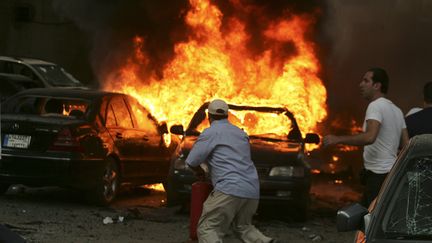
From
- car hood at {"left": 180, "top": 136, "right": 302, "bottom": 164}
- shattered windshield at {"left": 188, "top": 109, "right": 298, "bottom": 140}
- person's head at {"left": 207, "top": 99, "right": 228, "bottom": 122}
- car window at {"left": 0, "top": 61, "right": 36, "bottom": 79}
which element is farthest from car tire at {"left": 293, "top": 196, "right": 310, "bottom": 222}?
car window at {"left": 0, "top": 61, "right": 36, "bottom": 79}

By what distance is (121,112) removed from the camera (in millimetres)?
11719

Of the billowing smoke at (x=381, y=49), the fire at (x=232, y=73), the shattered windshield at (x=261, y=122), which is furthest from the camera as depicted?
the billowing smoke at (x=381, y=49)

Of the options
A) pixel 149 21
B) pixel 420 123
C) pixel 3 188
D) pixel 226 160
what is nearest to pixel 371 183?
pixel 420 123

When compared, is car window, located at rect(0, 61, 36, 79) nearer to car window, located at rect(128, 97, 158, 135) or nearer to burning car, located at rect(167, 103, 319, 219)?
car window, located at rect(128, 97, 158, 135)

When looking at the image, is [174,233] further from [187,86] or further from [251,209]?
[187,86]

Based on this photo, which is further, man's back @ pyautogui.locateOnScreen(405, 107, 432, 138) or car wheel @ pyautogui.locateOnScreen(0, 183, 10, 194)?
car wheel @ pyautogui.locateOnScreen(0, 183, 10, 194)

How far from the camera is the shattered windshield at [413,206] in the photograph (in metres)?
4.70

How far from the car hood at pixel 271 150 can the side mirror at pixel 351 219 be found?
17.9ft

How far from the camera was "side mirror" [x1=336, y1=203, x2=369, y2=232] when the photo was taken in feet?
15.9

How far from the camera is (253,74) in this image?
15.2 metres

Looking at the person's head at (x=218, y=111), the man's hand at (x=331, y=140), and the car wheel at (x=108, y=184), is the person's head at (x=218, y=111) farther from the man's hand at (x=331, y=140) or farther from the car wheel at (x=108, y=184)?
the car wheel at (x=108, y=184)

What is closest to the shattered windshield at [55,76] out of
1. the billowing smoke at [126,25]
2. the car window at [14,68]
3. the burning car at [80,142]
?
the car window at [14,68]

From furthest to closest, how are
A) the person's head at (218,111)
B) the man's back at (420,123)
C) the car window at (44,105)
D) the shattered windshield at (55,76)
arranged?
the shattered windshield at (55,76), the car window at (44,105), the man's back at (420,123), the person's head at (218,111)

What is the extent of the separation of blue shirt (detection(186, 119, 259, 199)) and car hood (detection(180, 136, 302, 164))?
3117mm
